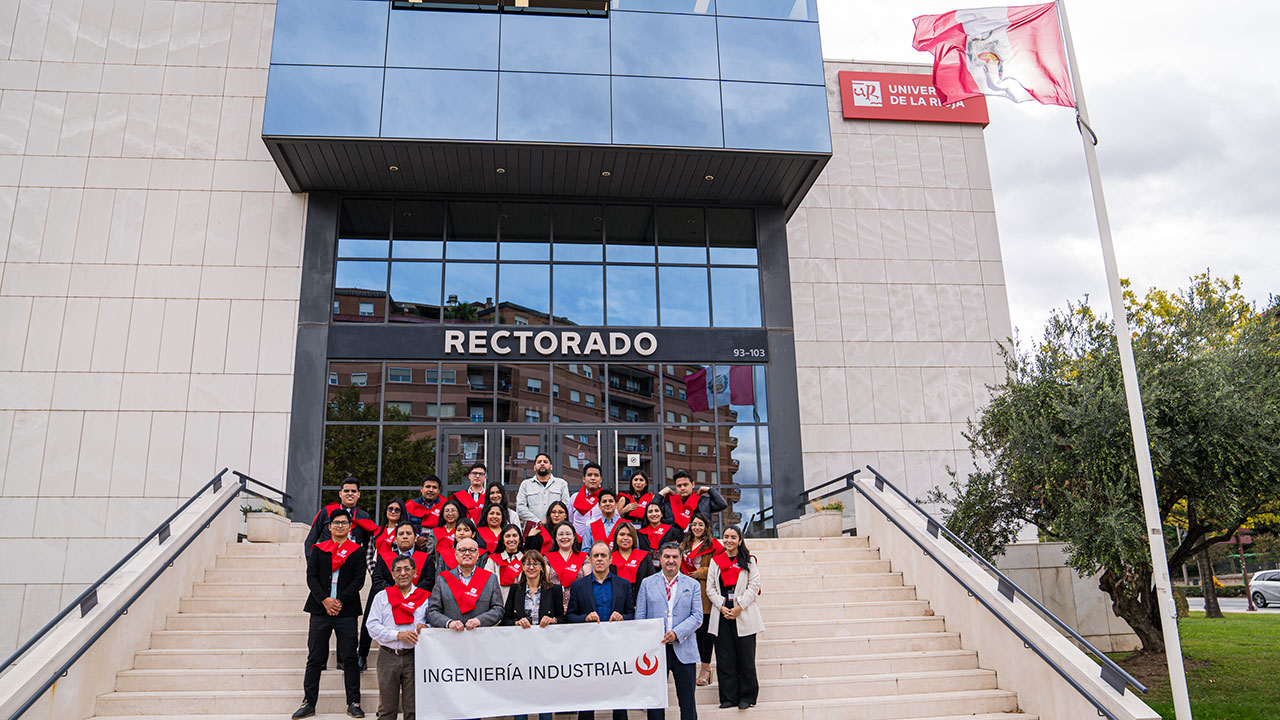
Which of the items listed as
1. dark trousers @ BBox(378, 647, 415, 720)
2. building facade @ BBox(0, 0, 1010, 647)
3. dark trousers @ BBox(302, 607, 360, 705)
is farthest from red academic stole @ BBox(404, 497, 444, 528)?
building facade @ BBox(0, 0, 1010, 647)

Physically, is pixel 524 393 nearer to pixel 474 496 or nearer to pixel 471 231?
pixel 471 231

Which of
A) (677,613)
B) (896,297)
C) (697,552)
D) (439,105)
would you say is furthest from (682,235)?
(677,613)

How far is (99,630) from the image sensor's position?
8.70 metres

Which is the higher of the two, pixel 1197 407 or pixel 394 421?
pixel 394 421

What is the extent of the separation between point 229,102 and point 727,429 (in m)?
13.2

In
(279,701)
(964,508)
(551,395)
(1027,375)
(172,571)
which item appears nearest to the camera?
(279,701)

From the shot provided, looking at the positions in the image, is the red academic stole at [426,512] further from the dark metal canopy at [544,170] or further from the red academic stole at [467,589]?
the dark metal canopy at [544,170]

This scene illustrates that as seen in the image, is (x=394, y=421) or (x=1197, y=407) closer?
(x=1197, y=407)

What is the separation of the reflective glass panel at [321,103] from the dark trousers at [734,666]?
37.9 ft

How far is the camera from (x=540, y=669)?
782 cm

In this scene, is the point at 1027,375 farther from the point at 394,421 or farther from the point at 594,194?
the point at 394,421

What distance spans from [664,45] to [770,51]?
2237 millimetres

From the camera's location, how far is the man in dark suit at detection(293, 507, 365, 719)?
27.4 feet

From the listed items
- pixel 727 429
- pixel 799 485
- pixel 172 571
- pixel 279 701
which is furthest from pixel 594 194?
pixel 279 701
